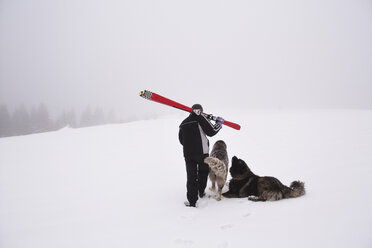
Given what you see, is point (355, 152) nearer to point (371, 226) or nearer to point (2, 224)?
point (371, 226)

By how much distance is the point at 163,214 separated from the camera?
4043 millimetres

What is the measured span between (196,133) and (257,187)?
1.78m

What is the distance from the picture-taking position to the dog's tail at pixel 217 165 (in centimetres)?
426

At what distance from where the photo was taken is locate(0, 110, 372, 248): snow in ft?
9.07

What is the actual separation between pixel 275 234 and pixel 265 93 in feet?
384

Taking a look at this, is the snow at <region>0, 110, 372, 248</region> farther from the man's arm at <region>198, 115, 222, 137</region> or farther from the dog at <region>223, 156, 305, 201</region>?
the man's arm at <region>198, 115, 222, 137</region>

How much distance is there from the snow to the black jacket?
4.12ft

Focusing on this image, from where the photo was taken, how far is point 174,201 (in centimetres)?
471

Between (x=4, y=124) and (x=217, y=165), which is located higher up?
(x=217, y=165)

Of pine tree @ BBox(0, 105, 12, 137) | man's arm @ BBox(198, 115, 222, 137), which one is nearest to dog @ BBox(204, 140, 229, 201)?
man's arm @ BBox(198, 115, 222, 137)

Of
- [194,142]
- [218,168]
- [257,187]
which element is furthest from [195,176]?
[257,187]

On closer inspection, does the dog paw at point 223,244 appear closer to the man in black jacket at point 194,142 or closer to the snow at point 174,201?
the snow at point 174,201

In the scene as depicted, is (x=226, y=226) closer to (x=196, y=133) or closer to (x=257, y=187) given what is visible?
(x=257, y=187)

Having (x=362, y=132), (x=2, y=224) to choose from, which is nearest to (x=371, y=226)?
(x=2, y=224)
